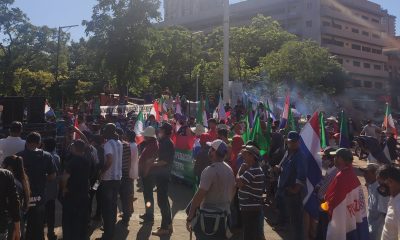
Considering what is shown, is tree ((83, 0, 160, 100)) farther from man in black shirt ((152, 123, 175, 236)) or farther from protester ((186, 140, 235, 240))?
protester ((186, 140, 235, 240))

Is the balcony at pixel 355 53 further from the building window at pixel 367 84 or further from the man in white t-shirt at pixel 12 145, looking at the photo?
the man in white t-shirt at pixel 12 145

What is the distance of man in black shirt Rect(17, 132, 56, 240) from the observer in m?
5.77

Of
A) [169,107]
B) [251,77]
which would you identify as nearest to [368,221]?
[169,107]

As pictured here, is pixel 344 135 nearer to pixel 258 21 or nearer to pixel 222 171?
pixel 222 171

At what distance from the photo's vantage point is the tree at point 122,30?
31.2m

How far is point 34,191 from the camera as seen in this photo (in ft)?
19.1

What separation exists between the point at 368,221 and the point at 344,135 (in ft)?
7.30

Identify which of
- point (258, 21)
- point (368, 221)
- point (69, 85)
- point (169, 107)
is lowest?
point (368, 221)

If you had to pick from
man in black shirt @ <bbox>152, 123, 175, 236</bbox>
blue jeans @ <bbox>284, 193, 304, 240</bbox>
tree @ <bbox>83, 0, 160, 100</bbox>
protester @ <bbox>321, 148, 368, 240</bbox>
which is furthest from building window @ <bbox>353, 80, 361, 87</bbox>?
protester @ <bbox>321, 148, 368, 240</bbox>

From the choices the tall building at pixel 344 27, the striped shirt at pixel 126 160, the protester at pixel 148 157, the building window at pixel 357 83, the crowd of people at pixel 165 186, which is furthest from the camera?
the building window at pixel 357 83

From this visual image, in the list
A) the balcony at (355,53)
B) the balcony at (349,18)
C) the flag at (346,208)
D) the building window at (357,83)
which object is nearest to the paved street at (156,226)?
the flag at (346,208)

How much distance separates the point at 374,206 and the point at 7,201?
404cm

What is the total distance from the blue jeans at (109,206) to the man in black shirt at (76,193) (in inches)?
14.4

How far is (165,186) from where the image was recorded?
24.6 ft
